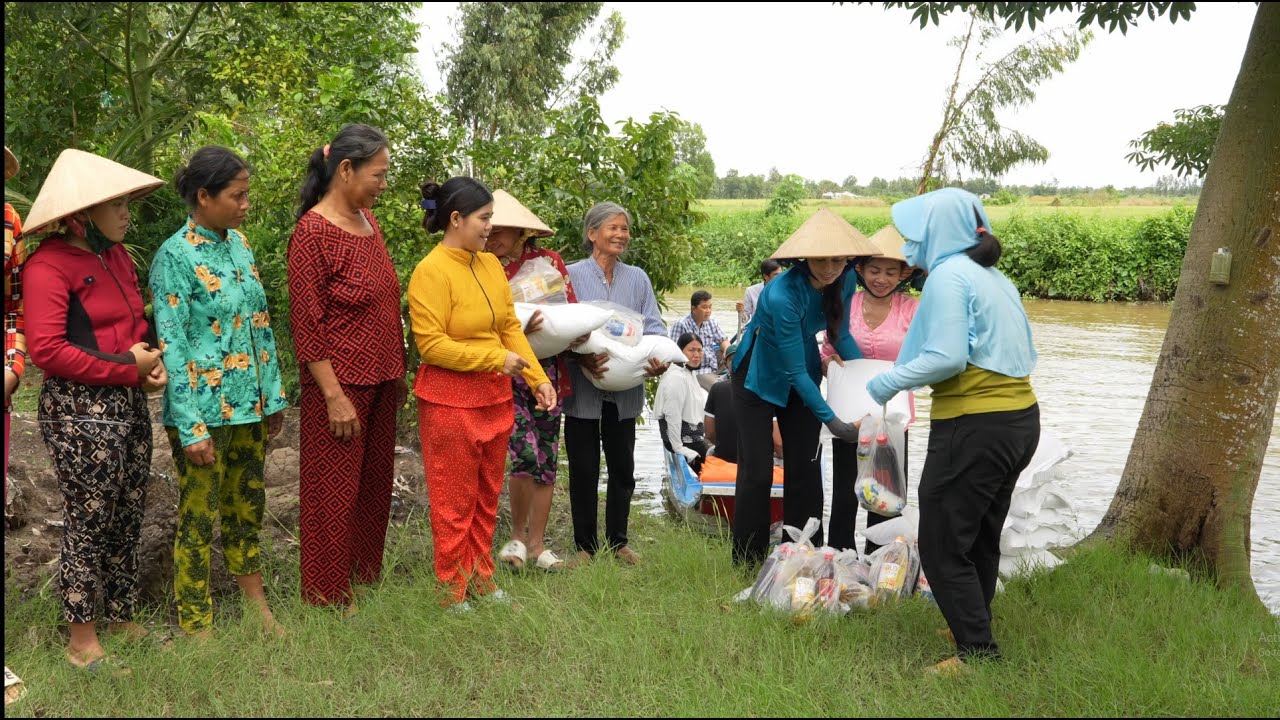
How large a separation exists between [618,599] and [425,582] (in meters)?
0.82

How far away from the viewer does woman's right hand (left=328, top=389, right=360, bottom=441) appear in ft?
12.7

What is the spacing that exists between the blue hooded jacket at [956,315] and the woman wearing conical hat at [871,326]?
1238mm

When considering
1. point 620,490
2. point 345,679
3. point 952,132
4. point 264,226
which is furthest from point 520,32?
point 345,679

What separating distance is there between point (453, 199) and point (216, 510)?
146cm

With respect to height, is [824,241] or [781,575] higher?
[824,241]

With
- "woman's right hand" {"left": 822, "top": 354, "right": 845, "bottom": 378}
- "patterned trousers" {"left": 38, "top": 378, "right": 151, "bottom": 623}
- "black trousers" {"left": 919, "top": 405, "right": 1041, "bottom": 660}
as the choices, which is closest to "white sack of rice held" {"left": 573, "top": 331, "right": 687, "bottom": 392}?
"woman's right hand" {"left": 822, "top": 354, "right": 845, "bottom": 378}

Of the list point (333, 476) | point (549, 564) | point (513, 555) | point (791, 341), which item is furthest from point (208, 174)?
point (791, 341)

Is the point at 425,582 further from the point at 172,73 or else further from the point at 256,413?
the point at 172,73

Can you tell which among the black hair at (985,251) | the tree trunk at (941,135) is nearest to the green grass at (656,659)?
the black hair at (985,251)

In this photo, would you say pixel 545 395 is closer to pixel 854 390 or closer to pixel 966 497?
pixel 854 390

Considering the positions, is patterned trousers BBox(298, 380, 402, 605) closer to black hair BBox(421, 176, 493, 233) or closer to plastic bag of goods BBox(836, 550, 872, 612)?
black hair BBox(421, 176, 493, 233)

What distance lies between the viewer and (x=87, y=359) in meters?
3.40

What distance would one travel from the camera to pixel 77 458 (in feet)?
11.4

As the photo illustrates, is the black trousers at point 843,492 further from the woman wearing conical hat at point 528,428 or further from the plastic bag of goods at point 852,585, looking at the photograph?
the woman wearing conical hat at point 528,428
